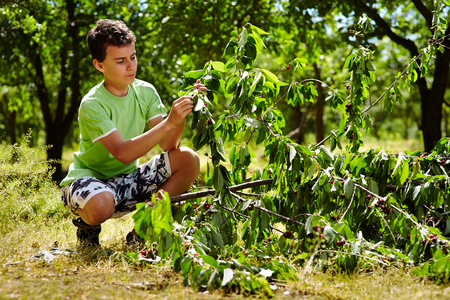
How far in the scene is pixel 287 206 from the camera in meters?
2.93

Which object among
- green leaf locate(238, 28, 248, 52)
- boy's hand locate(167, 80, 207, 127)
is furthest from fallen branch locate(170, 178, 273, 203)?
green leaf locate(238, 28, 248, 52)

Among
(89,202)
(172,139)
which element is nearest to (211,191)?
(172,139)

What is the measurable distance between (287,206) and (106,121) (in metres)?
1.26

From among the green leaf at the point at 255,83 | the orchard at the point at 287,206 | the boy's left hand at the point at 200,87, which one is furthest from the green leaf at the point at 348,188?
the boy's left hand at the point at 200,87

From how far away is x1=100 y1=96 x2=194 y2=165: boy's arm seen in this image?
8.27 feet

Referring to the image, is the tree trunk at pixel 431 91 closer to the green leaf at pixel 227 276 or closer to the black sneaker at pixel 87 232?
the black sneaker at pixel 87 232

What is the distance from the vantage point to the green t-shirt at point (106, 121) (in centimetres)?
290

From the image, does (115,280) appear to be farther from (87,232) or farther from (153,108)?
(153,108)

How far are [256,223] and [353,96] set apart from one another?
1.19 meters

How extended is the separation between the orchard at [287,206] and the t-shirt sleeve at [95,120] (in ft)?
1.70

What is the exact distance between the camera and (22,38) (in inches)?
293

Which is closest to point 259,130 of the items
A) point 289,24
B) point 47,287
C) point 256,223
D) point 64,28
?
point 256,223

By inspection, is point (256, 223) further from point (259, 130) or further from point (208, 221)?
point (259, 130)

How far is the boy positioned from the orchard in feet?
0.97
